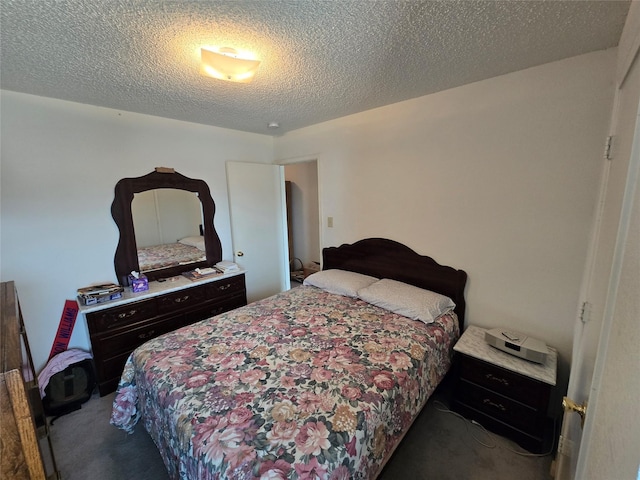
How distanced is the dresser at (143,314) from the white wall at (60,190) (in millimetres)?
401

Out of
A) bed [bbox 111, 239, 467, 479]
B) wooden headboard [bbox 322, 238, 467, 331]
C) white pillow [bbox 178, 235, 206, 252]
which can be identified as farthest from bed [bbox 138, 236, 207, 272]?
wooden headboard [bbox 322, 238, 467, 331]

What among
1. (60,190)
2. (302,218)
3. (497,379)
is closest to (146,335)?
(60,190)

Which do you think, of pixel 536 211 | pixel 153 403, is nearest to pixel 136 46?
pixel 153 403

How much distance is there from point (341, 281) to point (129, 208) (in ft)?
7.00

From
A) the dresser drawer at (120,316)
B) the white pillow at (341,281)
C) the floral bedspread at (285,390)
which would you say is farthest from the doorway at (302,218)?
the floral bedspread at (285,390)

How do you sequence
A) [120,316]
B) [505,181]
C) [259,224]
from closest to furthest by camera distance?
[505,181], [120,316], [259,224]

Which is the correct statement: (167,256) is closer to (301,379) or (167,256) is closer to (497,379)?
(301,379)

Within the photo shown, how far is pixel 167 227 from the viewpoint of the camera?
2.86 metres

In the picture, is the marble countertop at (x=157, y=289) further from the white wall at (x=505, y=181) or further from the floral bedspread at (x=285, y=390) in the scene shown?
the white wall at (x=505, y=181)

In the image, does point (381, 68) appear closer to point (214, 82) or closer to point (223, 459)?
point (214, 82)

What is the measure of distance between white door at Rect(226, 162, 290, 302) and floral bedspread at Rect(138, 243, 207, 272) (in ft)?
1.57

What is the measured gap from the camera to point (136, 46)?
1422 millimetres

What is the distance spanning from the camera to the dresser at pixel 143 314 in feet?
7.19

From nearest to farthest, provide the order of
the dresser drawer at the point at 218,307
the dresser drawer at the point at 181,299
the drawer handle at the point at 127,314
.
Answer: the drawer handle at the point at 127,314 → the dresser drawer at the point at 181,299 → the dresser drawer at the point at 218,307
